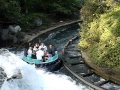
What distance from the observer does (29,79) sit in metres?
16.2

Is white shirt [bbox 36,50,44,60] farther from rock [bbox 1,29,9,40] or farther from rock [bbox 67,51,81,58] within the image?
rock [bbox 1,29,9,40]

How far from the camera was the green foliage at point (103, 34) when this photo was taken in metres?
19.2

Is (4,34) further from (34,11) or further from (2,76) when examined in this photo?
(2,76)

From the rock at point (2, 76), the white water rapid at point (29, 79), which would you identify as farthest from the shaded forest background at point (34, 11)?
the rock at point (2, 76)

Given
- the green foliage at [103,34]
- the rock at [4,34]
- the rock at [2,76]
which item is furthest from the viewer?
the rock at [4,34]

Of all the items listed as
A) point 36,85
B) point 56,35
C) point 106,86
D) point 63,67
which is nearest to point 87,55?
point 63,67

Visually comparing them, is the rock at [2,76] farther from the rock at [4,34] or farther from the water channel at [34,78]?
the rock at [4,34]

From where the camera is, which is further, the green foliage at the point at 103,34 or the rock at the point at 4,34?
the rock at the point at 4,34

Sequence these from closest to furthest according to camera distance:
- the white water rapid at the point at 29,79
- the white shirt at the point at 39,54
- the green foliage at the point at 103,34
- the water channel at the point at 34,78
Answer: the white water rapid at the point at 29,79
the water channel at the point at 34,78
the green foliage at the point at 103,34
the white shirt at the point at 39,54

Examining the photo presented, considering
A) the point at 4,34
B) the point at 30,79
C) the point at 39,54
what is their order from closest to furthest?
1. the point at 30,79
2. the point at 39,54
3. the point at 4,34

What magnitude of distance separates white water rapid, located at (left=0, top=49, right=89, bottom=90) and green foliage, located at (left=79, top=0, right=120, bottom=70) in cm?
212

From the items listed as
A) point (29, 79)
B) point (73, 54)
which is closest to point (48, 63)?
point (73, 54)

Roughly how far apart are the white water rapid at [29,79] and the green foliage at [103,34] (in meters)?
2.12

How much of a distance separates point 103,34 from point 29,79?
625 centimetres
